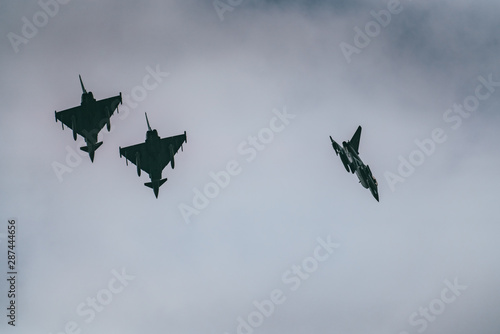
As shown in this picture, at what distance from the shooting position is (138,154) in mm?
56031

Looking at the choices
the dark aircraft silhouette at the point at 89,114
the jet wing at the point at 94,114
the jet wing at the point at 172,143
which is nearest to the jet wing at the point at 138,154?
the jet wing at the point at 172,143

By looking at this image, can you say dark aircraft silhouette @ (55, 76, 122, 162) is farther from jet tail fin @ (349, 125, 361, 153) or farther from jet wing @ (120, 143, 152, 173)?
jet tail fin @ (349, 125, 361, 153)

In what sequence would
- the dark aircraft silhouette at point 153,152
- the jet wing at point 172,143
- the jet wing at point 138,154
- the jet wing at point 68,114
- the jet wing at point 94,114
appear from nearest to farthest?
1. the jet wing at point 94,114
2. the jet wing at point 68,114
3. the dark aircraft silhouette at point 153,152
4. the jet wing at point 138,154
5. the jet wing at point 172,143

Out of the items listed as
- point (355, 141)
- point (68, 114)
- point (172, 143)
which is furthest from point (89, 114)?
point (355, 141)

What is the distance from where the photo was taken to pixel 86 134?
2247 inches

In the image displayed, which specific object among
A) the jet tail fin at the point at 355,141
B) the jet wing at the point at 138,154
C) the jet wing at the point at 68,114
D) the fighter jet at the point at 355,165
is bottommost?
the fighter jet at the point at 355,165

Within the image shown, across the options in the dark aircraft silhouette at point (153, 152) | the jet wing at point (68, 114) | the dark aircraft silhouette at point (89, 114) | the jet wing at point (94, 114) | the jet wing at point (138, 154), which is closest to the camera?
the dark aircraft silhouette at point (89, 114)

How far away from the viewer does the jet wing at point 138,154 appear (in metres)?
56.3

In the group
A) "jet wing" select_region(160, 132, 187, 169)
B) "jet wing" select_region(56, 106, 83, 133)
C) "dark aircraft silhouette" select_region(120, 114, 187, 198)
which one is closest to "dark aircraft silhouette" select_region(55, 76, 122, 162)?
"jet wing" select_region(56, 106, 83, 133)

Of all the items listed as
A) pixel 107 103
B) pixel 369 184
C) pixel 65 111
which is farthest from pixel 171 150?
pixel 369 184

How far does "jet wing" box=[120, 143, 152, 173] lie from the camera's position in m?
56.3

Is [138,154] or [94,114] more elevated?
[94,114]

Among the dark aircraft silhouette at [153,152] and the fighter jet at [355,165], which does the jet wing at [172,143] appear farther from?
the fighter jet at [355,165]

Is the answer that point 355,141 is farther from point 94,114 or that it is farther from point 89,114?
point 89,114
